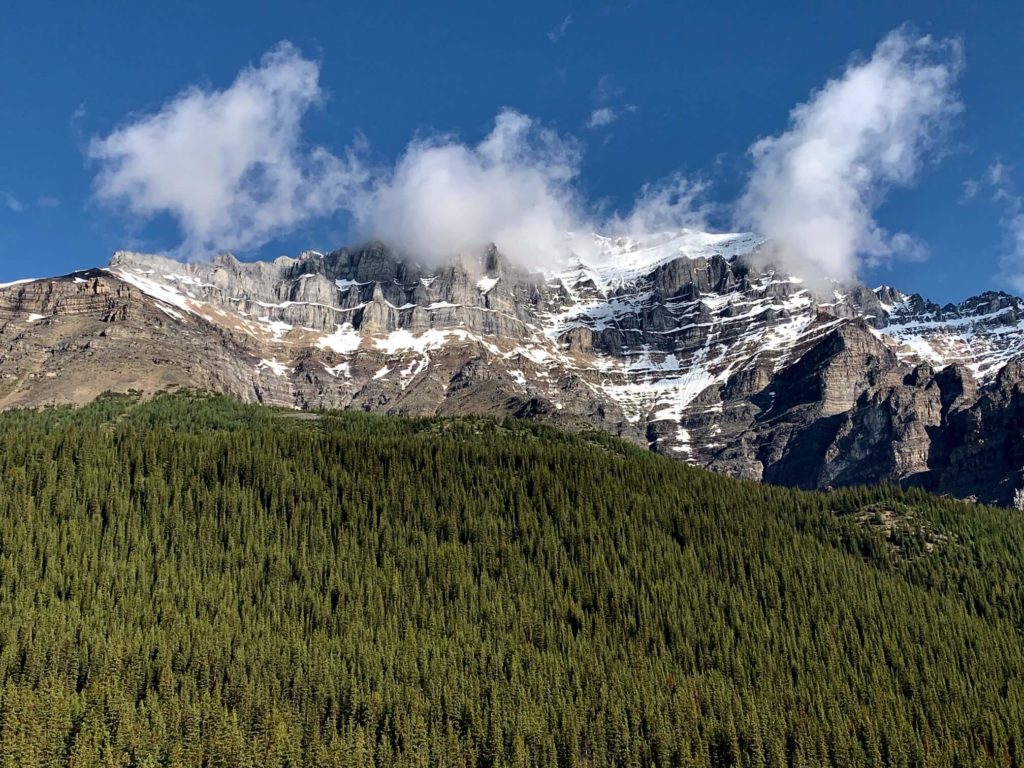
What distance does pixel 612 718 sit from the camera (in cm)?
11931

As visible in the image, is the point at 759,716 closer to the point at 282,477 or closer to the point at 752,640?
the point at 752,640

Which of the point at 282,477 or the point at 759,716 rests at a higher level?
the point at 282,477

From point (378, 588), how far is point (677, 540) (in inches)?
2632

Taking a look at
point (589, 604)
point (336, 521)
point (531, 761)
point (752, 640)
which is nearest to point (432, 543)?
point (336, 521)

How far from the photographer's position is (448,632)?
151m

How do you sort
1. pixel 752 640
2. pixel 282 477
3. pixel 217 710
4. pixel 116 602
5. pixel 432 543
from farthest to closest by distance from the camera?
1. pixel 282 477
2. pixel 432 543
3. pixel 752 640
4. pixel 116 602
5. pixel 217 710

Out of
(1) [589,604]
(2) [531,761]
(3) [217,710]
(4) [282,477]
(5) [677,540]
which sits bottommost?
(2) [531,761]

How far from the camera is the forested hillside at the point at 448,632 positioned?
4397 inches

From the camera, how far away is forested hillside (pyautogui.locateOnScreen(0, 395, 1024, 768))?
11169 cm

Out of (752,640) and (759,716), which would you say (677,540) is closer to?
(752,640)

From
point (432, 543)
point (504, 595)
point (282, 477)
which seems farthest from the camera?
point (282, 477)

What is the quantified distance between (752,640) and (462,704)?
59755mm

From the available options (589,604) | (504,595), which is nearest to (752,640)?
(589,604)

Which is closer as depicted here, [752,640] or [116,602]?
[116,602]
